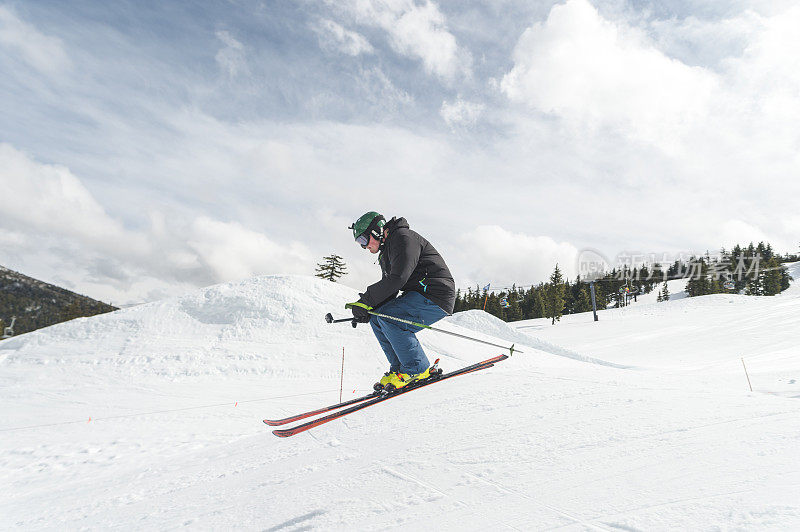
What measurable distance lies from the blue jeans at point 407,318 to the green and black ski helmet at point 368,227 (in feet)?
2.77

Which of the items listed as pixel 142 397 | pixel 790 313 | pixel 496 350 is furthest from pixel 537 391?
Answer: pixel 790 313

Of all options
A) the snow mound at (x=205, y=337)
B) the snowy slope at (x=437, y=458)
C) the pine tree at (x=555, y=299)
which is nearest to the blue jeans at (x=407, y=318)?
the snowy slope at (x=437, y=458)

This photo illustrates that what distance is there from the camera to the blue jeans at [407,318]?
5141 millimetres

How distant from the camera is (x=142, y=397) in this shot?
1190 cm

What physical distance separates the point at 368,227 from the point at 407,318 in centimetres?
125

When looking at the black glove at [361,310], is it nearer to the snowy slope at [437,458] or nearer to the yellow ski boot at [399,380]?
the yellow ski boot at [399,380]

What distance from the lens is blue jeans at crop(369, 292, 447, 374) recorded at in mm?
5141

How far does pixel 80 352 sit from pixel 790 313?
4112cm

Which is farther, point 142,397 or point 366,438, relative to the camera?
point 142,397

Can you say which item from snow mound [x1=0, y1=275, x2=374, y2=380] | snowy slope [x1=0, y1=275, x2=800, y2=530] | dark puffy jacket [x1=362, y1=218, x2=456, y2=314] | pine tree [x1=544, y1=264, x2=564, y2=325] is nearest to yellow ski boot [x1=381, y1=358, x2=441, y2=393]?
snowy slope [x1=0, y1=275, x2=800, y2=530]

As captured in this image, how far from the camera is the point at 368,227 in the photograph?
513 centimetres

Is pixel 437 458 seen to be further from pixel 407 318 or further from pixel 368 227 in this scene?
Result: pixel 368 227

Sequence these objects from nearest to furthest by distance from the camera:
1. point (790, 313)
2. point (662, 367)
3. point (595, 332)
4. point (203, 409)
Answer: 1. point (203, 409)
2. point (662, 367)
3. point (790, 313)
4. point (595, 332)

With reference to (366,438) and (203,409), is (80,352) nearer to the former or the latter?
(203,409)
